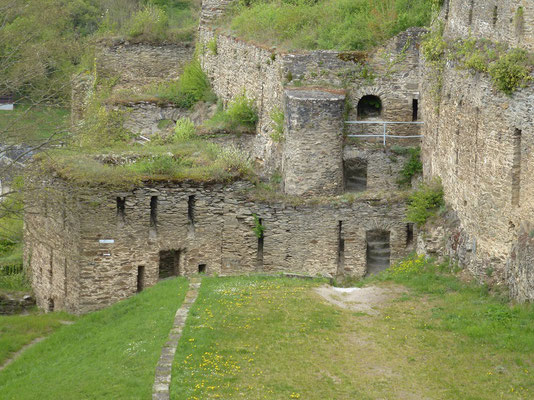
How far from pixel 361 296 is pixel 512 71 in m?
5.30

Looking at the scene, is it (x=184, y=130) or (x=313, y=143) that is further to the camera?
(x=184, y=130)

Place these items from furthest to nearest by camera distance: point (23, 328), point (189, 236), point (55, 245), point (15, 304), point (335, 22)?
point (335, 22)
point (15, 304)
point (55, 245)
point (189, 236)
point (23, 328)

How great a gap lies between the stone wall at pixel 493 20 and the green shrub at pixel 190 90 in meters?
11.3

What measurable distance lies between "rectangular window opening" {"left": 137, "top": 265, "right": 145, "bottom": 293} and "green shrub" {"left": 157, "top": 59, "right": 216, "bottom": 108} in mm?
10839

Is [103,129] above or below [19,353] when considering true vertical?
above

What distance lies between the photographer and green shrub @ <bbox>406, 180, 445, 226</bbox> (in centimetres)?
2716

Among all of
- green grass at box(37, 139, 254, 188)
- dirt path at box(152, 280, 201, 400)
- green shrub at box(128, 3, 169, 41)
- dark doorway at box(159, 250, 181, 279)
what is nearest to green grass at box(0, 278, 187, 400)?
dirt path at box(152, 280, 201, 400)

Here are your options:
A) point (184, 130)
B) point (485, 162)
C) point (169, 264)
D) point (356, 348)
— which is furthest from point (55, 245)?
point (485, 162)

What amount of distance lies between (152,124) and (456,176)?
13859 millimetres

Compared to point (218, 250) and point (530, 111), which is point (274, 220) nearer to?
point (218, 250)

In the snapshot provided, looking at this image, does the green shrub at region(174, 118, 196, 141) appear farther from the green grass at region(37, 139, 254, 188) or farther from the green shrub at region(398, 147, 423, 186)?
the green shrub at region(398, 147, 423, 186)

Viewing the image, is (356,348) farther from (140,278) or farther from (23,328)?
(23,328)

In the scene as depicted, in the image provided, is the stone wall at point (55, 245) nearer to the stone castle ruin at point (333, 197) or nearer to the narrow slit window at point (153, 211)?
the stone castle ruin at point (333, 197)

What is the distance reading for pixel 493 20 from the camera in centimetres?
2459
